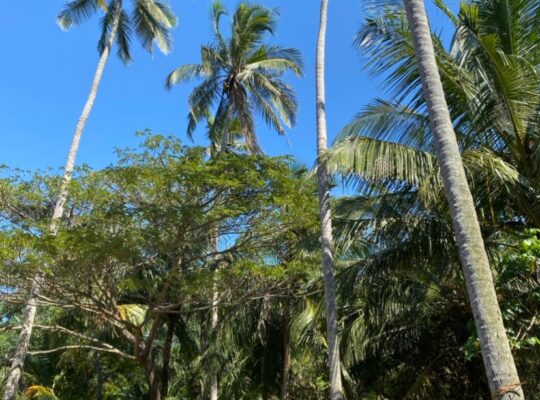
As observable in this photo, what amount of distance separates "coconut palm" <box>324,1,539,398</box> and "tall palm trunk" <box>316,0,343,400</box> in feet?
1.87

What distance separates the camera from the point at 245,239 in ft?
34.5

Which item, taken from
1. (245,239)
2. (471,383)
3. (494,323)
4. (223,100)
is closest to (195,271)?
(245,239)

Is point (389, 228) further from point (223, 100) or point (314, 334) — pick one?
point (223, 100)

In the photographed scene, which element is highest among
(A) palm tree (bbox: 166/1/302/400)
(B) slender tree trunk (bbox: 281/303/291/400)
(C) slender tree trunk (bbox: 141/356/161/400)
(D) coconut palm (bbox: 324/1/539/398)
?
(A) palm tree (bbox: 166/1/302/400)

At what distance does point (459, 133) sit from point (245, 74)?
967 centimetres

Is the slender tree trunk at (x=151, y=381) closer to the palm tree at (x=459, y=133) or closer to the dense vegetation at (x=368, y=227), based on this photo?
the dense vegetation at (x=368, y=227)

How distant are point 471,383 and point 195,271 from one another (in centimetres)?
548

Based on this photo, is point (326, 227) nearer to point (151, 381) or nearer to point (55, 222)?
point (55, 222)

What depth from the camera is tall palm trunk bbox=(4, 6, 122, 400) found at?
32.2 feet

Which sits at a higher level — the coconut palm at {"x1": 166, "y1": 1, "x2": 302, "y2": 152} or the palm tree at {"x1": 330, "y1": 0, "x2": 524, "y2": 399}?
the coconut palm at {"x1": 166, "y1": 1, "x2": 302, "y2": 152}

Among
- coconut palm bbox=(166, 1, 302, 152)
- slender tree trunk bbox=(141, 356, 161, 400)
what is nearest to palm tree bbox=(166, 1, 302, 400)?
coconut palm bbox=(166, 1, 302, 152)

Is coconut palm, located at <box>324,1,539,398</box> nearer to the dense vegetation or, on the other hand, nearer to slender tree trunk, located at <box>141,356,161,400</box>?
the dense vegetation

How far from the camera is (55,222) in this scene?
9.42 metres

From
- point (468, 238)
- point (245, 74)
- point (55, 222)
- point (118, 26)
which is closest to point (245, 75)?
point (245, 74)
